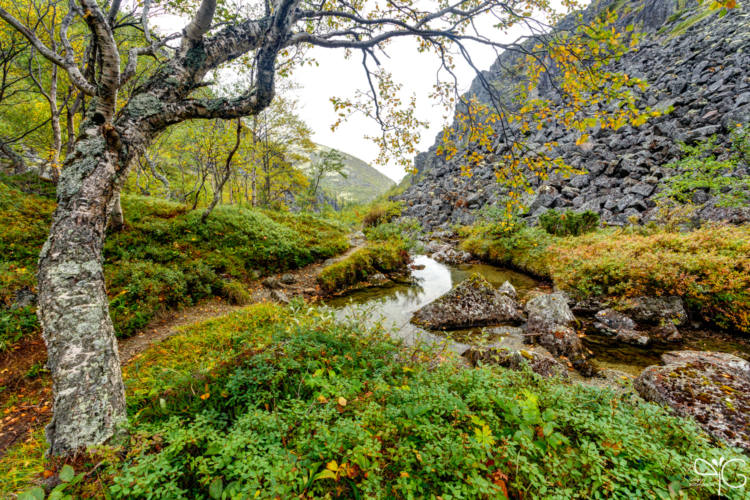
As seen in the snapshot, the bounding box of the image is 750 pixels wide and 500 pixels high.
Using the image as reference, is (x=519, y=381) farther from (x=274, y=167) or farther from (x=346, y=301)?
(x=274, y=167)

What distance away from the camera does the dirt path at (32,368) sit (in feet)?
11.3

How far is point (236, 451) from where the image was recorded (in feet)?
6.72

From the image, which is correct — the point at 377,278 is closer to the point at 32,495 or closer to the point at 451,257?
the point at 451,257

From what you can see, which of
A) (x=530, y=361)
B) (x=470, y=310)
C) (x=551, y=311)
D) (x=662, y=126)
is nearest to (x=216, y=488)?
(x=530, y=361)

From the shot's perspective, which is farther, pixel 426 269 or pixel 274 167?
pixel 274 167

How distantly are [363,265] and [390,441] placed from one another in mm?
9245

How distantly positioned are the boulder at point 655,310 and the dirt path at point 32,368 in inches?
423

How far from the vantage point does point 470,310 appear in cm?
727

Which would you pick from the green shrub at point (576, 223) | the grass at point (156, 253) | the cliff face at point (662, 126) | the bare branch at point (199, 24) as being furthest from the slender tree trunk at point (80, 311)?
the green shrub at point (576, 223)

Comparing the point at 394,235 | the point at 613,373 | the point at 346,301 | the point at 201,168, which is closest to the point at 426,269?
the point at 394,235

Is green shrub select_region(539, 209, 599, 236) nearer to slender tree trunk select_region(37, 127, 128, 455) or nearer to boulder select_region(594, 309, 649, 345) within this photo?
boulder select_region(594, 309, 649, 345)

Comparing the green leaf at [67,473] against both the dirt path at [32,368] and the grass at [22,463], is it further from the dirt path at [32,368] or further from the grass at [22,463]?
the dirt path at [32,368]

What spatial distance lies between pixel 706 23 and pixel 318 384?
129 ft

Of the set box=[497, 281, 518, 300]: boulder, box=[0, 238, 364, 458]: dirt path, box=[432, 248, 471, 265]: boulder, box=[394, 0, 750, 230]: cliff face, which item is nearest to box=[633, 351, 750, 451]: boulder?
box=[497, 281, 518, 300]: boulder
